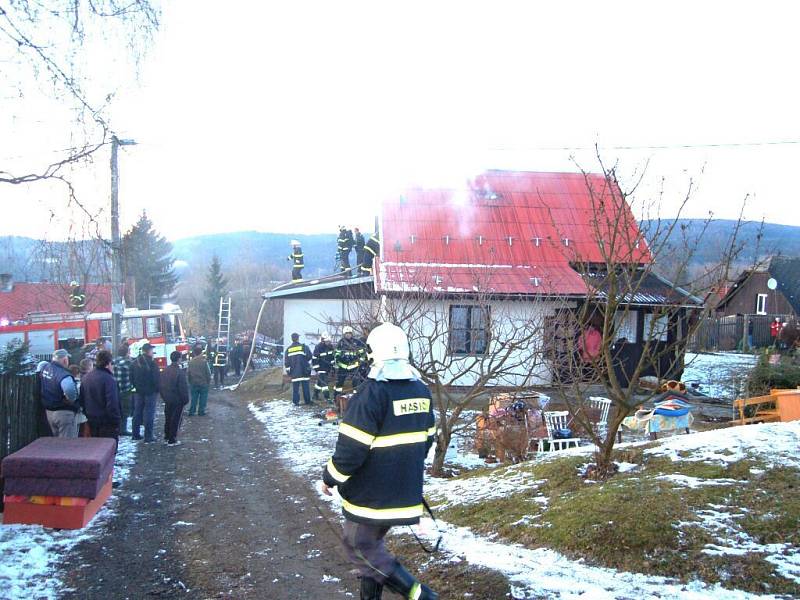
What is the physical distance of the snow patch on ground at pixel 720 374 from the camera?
1867 centimetres

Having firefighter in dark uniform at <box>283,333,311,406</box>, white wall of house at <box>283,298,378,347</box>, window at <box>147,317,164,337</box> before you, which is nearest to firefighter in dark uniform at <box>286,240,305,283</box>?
white wall of house at <box>283,298,378,347</box>

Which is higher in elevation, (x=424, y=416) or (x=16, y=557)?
(x=424, y=416)

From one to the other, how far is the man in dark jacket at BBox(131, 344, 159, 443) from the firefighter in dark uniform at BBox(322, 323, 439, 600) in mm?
9372

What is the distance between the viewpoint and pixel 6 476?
6859 mm

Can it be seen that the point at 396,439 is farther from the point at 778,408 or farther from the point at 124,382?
the point at 124,382

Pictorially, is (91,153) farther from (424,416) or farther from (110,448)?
(424,416)

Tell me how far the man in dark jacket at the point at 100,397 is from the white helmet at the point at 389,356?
648 cm

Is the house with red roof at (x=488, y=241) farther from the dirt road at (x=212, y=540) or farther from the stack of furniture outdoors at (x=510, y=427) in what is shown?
the dirt road at (x=212, y=540)

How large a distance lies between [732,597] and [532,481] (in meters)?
2.98

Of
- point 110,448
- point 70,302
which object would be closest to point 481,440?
point 110,448

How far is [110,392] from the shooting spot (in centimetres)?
937

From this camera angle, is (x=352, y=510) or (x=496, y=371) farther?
(x=496, y=371)

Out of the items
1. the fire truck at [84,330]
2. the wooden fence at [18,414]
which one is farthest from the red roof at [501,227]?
the wooden fence at [18,414]

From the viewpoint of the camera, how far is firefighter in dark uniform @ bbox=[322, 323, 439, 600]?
4004mm
